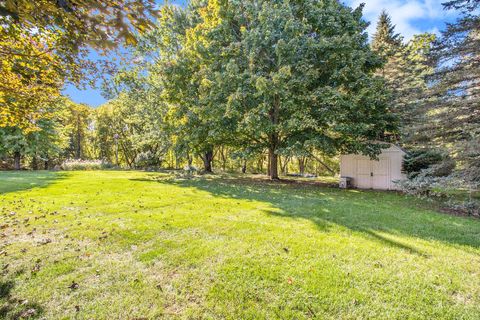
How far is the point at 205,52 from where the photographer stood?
12492mm

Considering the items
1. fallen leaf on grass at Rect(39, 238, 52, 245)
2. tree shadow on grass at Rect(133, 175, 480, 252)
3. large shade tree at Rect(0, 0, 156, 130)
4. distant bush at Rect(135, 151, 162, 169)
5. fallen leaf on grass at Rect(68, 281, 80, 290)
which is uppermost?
large shade tree at Rect(0, 0, 156, 130)

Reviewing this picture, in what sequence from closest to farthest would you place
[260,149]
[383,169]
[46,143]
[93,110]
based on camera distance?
[383,169] < [260,149] < [46,143] < [93,110]

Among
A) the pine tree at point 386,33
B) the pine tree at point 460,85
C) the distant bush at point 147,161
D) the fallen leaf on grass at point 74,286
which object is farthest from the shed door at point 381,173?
the distant bush at point 147,161

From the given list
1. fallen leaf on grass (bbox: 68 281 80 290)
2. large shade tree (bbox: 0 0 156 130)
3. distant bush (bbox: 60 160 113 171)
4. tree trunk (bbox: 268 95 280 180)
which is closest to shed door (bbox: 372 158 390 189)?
tree trunk (bbox: 268 95 280 180)

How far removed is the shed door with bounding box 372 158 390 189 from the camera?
38.7 ft

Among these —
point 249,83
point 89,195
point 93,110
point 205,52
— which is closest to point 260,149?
point 249,83

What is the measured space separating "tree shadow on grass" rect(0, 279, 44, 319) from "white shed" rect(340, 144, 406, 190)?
12.3 meters

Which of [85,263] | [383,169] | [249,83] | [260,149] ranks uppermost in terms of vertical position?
[249,83]

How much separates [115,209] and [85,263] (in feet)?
10.1

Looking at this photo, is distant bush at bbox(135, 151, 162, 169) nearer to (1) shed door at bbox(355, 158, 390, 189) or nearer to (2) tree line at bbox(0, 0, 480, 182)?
(2) tree line at bbox(0, 0, 480, 182)

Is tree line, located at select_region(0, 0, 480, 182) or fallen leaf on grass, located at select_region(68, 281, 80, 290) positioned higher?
tree line, located at select_region(0, 0, 480, 182)

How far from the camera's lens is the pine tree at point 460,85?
703 centimetres

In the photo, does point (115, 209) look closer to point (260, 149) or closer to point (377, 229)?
point (377, 229)

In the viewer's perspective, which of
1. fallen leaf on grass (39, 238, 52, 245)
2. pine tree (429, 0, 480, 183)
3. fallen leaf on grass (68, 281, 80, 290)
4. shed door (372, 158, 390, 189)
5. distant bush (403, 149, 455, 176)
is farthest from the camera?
shed door (372, 158, 390, 189)
